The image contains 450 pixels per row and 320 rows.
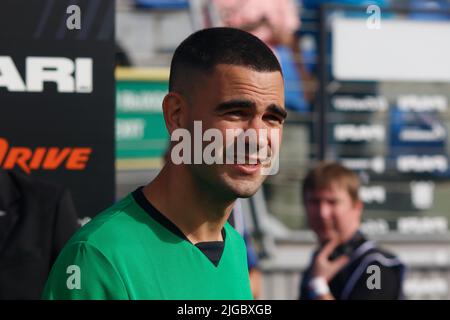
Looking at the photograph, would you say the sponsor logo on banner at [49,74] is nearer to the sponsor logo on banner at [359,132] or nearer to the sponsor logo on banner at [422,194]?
the sponsor logo on banner at [359,132]

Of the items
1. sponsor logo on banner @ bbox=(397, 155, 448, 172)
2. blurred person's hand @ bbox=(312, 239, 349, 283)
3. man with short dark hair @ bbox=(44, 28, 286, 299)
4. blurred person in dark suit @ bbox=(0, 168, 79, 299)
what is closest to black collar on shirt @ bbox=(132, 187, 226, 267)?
man with short dark hair @ bbox=(44, 28, 286, 299)

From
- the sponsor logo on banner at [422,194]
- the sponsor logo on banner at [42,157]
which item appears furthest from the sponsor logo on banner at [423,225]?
the sponsor logo on banner at [42,157]

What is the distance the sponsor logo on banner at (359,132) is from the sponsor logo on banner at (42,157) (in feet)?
6.83

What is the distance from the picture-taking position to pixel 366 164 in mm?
5262

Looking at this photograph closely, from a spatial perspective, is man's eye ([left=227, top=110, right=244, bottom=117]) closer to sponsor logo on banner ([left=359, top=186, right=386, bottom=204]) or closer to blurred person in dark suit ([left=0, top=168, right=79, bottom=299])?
blurred person in dark suit ([left=0, top=168, right=79, bottom=299])

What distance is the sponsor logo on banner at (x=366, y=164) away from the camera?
17.2ft

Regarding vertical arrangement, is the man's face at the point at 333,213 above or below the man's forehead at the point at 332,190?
below

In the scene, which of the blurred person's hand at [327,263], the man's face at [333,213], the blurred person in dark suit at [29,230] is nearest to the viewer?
the blurred person in dark suit at [29,230]

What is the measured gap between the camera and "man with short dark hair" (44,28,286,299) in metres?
2.19

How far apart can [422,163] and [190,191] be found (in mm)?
3287

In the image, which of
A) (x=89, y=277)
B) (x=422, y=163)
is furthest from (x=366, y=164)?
(x=89, y=277)

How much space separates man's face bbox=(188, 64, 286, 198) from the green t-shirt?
210 mm

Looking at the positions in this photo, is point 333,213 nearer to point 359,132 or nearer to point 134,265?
point 359,132

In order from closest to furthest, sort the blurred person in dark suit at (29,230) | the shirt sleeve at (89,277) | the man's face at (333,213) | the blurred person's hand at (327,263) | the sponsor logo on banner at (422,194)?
the shirt sleeve at (89,277), the blurred person in dark suit at (29,230), the blurred person's hand at (327,263), the man's face at (333,213), the sponsor logo on banner at (422,194)
